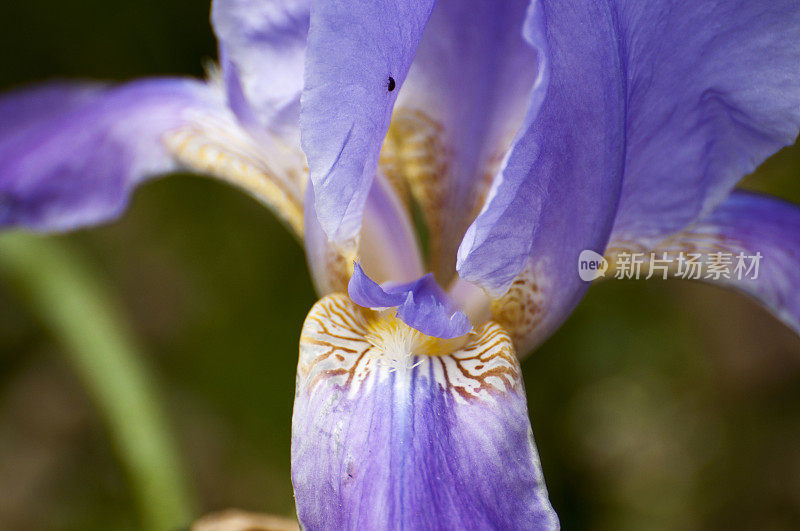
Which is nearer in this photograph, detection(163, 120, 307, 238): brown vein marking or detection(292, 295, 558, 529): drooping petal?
→ detection(292, 295, 558, 529): drooping petal

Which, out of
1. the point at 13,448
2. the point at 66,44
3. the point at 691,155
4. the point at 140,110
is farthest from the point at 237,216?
the point at 691,155

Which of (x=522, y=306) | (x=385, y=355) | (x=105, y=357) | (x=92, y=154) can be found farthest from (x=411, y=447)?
(x=105, y=357)

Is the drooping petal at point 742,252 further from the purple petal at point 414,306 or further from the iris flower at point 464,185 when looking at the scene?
the purple petal at point 414,306

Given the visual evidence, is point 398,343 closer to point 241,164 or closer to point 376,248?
point 376,248

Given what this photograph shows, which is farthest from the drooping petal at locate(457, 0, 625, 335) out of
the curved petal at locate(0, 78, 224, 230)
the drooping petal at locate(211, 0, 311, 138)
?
the curved petal at locate(0, 78, 224, 230)

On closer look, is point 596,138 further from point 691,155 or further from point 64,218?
point 64,218

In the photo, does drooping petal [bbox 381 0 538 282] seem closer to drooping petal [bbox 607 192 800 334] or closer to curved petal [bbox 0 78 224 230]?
drooping petal [bbox 607 192 800 334]

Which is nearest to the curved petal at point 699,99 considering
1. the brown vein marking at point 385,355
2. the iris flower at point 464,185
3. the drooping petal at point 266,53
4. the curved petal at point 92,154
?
the iris flower at point 464,185
